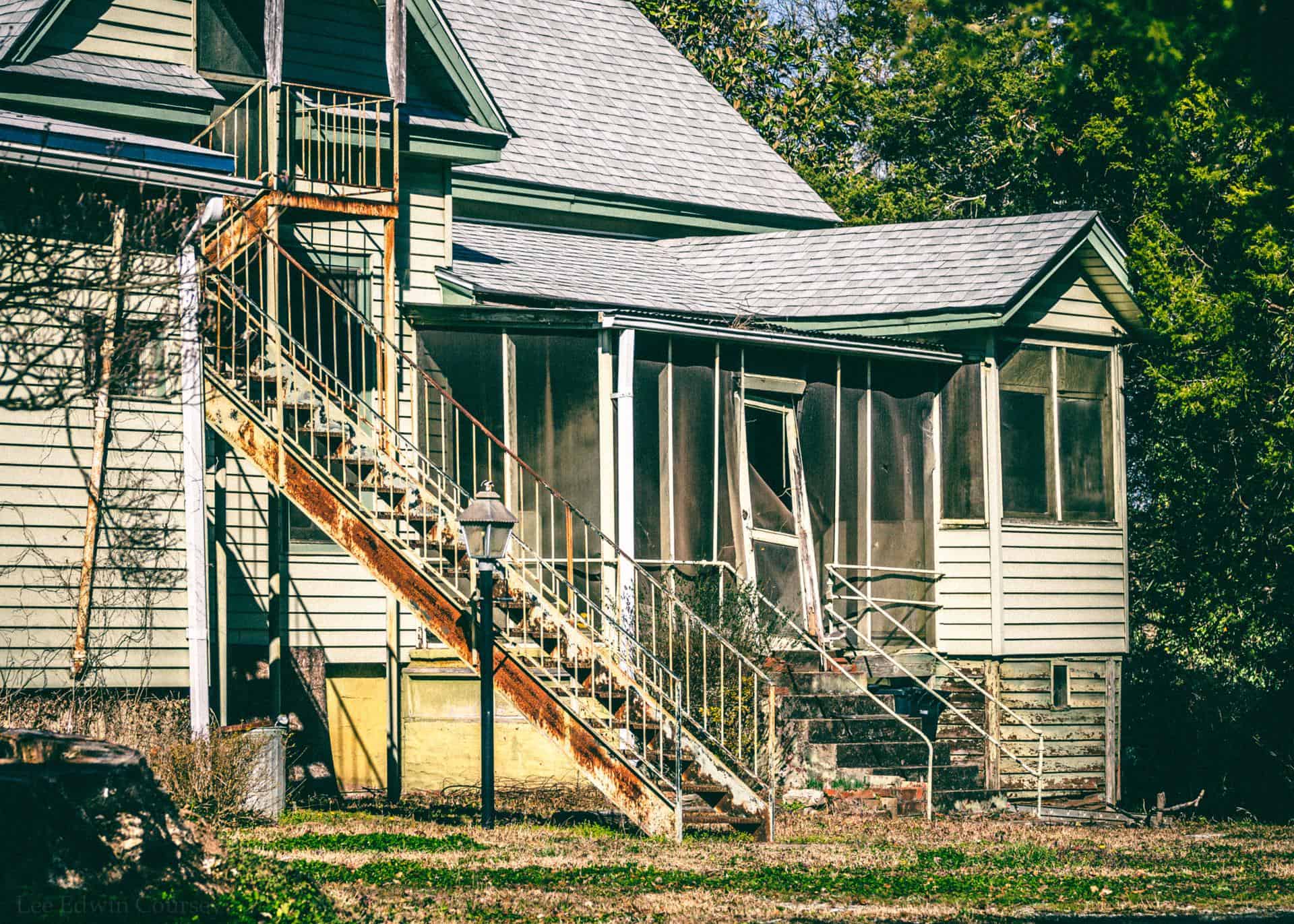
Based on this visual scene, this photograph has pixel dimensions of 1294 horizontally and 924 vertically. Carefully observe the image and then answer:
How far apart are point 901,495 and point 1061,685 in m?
3.05

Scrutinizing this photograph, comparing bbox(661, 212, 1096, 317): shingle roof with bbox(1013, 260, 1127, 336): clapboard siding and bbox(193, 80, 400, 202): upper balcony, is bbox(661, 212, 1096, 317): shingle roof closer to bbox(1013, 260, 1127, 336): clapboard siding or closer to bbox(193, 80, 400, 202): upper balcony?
bbox(1013, 260, 1127, 336): clapboard siding

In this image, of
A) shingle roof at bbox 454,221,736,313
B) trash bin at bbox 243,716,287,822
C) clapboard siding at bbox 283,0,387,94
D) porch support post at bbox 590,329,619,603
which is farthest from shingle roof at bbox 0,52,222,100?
trash bin at bbox 243,716,287,822

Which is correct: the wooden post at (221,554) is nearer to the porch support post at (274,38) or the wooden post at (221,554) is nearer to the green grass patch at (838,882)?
the porch support post at (274,38)

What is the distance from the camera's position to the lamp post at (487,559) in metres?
12.4

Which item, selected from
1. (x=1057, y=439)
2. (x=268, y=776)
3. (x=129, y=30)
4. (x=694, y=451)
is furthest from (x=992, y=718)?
(x=129, y=30)

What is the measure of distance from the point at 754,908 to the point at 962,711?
9.55 metres

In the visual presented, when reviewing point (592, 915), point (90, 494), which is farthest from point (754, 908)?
point (90, 494)

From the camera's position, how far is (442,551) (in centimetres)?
1367

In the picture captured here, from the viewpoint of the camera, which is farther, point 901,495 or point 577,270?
point 901,495

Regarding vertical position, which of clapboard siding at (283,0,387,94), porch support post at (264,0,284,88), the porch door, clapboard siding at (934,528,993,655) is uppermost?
clapboard siding at (283,0,387,94)

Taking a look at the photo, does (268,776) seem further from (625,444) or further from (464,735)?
(625,444)

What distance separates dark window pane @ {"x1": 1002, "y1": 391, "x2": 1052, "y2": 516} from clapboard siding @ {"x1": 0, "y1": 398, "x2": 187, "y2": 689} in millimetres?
9279

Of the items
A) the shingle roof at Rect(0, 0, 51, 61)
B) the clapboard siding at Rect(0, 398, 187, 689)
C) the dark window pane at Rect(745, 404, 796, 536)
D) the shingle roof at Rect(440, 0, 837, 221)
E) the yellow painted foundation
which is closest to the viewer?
the clapboard siding at Rect(0, 398, 187, 689)

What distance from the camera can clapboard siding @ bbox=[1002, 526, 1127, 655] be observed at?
62.5ft
